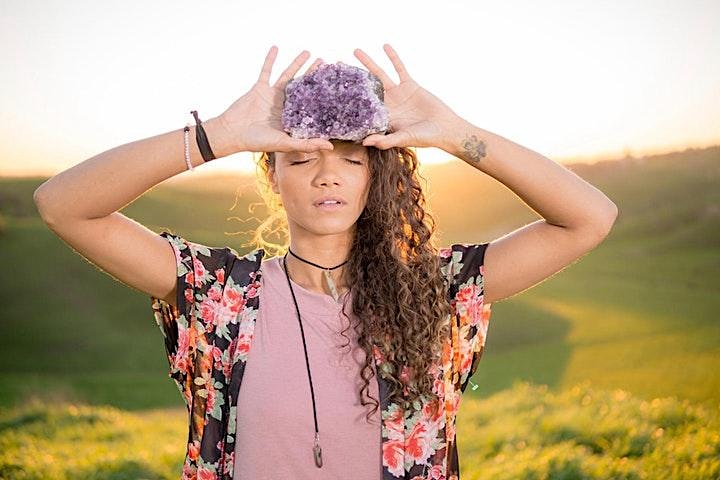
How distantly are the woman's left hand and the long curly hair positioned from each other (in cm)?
11

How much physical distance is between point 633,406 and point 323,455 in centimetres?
335

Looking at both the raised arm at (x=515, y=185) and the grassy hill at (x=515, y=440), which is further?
the grassy hill at (x=515, y=440)

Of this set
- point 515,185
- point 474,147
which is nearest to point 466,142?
point 474,147

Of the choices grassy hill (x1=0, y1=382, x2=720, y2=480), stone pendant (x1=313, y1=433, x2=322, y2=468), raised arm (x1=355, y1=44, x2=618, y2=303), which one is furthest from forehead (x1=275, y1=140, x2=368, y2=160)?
grassy hill (x1=0, y1=382, x2=720, y2=480)

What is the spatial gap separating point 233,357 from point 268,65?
0.72m

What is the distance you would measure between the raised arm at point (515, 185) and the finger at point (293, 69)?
140mm

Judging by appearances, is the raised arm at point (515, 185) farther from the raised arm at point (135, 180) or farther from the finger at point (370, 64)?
the raised arm at point (135, 180)

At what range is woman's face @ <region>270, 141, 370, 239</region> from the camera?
2002 mm

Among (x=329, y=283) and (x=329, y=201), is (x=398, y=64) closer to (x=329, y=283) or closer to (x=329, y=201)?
(x=329, y=201)

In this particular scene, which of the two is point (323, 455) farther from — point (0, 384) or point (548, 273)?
point (0, 384)

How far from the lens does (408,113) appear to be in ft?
6.69

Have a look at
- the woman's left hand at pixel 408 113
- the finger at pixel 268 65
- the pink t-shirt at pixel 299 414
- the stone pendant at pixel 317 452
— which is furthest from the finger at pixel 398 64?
the stone pendant at pixel 317 452

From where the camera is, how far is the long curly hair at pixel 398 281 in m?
2.02

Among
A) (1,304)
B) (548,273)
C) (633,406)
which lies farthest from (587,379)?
(1,304)
